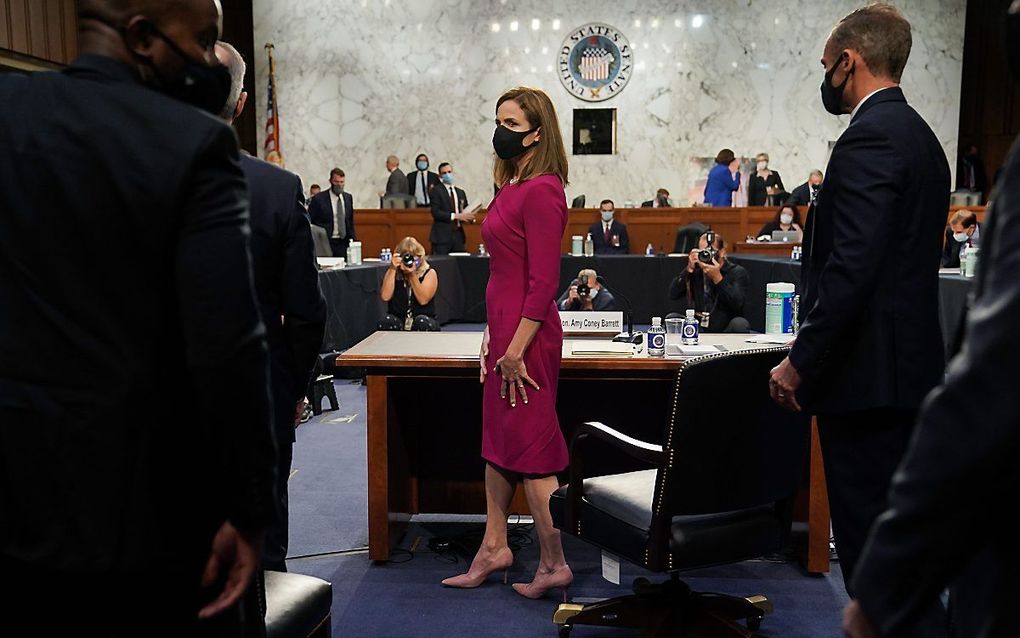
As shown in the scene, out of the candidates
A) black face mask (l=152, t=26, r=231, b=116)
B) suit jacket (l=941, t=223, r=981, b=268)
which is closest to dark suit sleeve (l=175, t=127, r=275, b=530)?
black face mask (l=152, t=26, r=231, b=116)

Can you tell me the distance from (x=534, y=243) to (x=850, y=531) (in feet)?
3.64

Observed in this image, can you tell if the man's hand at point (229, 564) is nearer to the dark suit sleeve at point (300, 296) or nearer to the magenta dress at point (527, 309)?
the dark suit sleeve at point (300, 296)

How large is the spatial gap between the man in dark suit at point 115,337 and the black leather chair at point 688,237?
32.5 ft

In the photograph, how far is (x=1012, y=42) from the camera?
89 centimetres

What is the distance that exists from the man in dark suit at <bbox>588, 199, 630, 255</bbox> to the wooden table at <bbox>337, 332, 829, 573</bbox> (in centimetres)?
794

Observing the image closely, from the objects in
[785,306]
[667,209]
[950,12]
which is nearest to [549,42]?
[667,209]

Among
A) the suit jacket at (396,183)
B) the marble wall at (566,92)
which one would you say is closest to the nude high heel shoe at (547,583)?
the suit jacket at (396,183)

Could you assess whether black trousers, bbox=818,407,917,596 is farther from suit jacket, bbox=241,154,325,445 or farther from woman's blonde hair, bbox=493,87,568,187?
suit jacket, bbox=241,154,325,445

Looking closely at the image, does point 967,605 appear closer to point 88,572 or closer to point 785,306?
point 88,572

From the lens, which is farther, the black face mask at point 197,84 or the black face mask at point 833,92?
the black face mask at point 833,92

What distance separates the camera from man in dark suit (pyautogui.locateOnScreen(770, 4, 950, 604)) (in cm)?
202

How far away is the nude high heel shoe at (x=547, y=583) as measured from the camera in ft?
9.48

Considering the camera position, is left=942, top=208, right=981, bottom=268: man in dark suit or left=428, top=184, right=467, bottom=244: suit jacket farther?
left=428, top=184, right=467, bottom=244: suit jacket

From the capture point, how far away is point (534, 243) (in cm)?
261
